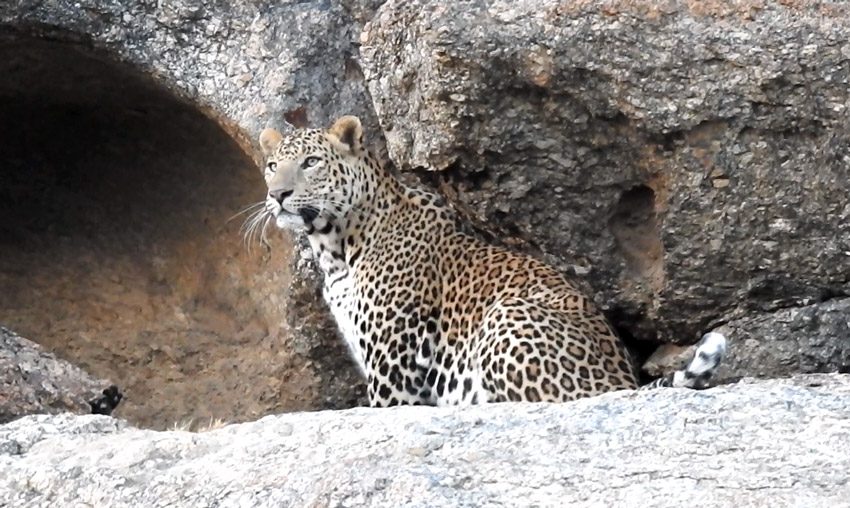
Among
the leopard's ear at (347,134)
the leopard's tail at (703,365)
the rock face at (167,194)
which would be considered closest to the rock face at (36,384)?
the leopard's ear at (347,134)

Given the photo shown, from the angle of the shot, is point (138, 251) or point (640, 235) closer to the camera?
point (640, 235)

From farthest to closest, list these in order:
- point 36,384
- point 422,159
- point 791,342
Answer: point 422,159, point 791,342, point 36,384

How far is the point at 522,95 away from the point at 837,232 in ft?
5.96

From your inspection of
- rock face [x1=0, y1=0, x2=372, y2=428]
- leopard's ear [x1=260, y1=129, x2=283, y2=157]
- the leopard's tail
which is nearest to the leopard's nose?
leopard's ear [x1=260, y1=129, x2=283, y2=157]

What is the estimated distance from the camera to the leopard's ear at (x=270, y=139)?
9.82 meters

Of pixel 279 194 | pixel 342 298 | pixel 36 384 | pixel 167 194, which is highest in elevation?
pixel 167 194

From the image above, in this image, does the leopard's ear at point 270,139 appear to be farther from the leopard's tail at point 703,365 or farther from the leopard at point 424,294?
the leopard's tail at point 703,365

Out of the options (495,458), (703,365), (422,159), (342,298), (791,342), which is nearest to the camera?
(495,458)

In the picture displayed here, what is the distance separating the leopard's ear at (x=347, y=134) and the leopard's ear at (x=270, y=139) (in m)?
0.32

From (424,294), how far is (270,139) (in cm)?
138

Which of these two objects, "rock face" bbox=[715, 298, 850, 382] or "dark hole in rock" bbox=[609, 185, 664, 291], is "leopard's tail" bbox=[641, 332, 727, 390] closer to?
"rock face" bbox=[715, 298, 850, 382]

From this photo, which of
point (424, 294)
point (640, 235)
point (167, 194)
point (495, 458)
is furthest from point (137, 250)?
point (495, 458)

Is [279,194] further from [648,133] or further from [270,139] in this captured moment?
[648,133]

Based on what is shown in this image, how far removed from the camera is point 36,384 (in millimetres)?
8164
